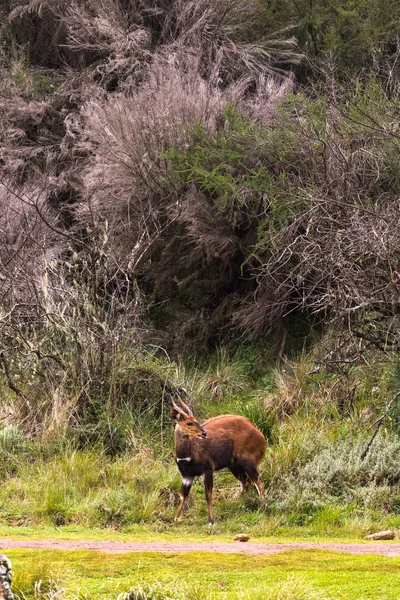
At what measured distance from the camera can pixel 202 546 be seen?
927 cm

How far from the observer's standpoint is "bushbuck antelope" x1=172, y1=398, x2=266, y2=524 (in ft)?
37.7

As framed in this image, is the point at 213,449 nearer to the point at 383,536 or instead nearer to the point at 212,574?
the point at 383,536

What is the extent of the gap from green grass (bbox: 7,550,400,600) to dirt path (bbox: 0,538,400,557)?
531mm

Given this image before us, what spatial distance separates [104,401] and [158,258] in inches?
192

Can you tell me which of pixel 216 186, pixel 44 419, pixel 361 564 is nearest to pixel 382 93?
pixel 216 186

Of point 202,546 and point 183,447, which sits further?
point 183,447

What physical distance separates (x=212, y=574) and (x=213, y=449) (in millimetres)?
4334

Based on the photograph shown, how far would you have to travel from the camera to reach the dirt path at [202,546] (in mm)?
8766

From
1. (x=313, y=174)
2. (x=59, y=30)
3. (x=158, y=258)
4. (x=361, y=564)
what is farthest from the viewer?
(x=59, y=30)

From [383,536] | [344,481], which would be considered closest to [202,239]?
[344,481]

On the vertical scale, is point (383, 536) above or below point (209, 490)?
above

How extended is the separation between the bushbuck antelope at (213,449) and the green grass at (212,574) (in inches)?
129

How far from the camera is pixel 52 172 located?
22.5 m

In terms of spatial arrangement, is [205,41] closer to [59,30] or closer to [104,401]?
[59,30]
